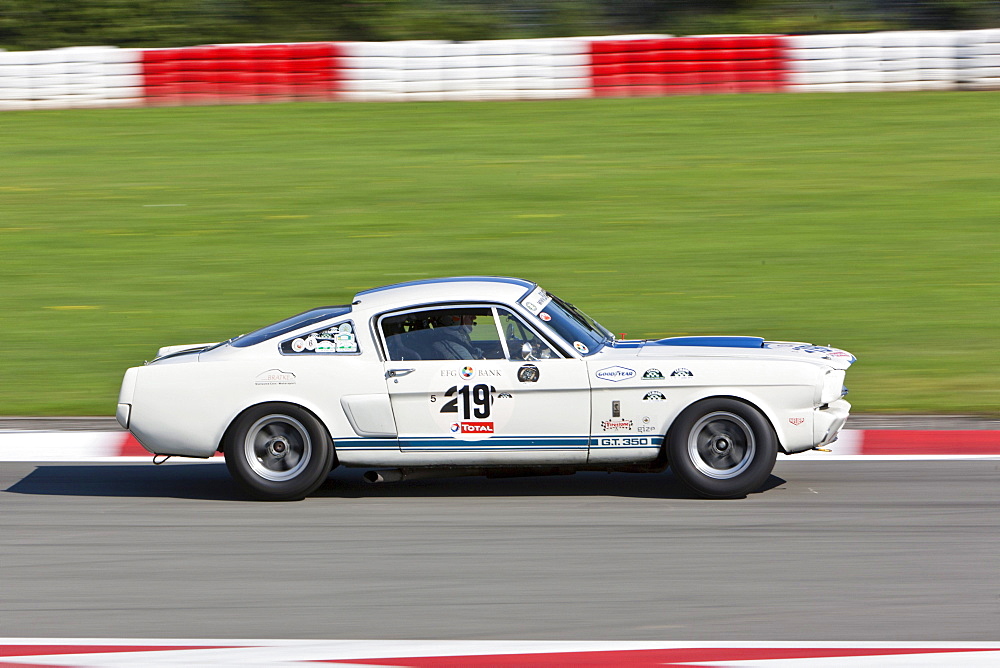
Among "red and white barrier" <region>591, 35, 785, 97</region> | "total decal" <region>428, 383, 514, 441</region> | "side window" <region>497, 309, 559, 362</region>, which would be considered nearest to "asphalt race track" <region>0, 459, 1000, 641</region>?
"total decal" <region>428, 383, 514, 441</region>

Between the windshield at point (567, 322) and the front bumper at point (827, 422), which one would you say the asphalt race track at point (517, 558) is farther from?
the windshield at point (567, 322)

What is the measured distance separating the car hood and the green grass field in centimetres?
197

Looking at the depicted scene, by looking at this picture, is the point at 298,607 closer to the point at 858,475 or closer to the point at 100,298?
the point at 858,475

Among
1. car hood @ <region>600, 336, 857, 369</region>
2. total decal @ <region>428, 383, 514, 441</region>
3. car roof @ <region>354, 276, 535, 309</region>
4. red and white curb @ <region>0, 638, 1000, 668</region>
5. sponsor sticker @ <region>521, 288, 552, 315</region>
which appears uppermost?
car roof @ <region>354, 276, 535, 309</region>

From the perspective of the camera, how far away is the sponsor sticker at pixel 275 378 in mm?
6613

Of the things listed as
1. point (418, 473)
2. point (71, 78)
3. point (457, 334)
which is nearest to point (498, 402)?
point (457, 334)

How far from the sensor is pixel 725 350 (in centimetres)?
672

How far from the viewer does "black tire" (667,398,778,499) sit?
6434 millimetres

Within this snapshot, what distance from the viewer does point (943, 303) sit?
36.1 feet

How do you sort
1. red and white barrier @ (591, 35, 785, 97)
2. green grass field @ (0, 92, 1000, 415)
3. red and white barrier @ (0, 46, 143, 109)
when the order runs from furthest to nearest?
red and white barrier @ (0, 46, 143, 109) → red and white barrier @ (591, 35, 785, 97) → green grass field @ (0, 92, 1000, 415)

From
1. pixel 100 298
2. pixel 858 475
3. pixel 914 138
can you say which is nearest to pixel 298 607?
pixel 858 475

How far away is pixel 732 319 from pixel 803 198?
435 cm

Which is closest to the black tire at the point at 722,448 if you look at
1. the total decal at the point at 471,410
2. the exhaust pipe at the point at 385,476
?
the total decal at the point at 471,410

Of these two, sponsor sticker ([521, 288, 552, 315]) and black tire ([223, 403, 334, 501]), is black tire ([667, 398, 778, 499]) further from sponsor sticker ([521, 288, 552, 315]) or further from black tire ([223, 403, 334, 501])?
black tire ([223, 403, 334, 501])
